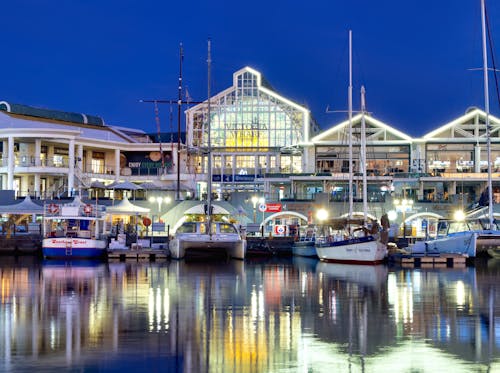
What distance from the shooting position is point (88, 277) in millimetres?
38094

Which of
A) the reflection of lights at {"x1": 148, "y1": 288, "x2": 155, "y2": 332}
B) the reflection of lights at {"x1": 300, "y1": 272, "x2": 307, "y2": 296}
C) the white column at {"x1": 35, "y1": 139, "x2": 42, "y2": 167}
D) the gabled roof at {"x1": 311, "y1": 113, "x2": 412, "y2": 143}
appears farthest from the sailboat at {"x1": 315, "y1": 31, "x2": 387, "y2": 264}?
Result: the white column at {"x1": 35, "y1": 139, "x2": 42, "y2": 167}

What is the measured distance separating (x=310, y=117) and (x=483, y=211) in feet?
115

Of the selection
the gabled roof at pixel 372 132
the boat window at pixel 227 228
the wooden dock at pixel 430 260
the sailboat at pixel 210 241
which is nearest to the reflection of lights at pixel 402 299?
the wooden dock at pixel 430 260

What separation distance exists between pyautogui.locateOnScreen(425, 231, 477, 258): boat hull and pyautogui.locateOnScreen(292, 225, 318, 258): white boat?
8.35 m

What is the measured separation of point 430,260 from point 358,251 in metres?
4.82

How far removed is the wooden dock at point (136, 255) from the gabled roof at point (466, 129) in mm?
37742

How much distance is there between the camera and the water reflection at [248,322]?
16297 mm

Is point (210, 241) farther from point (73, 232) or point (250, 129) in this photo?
point (250, 129)

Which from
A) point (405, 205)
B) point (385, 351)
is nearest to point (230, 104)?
point (405, 205)

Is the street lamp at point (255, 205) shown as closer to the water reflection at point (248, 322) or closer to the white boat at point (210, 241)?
the white boat at point (210, 241)

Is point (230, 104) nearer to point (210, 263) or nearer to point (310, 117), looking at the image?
point (310, 117)

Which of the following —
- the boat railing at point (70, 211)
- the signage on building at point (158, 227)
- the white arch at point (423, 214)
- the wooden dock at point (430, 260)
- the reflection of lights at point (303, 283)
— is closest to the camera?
the reflection of lights at point (303, 283)

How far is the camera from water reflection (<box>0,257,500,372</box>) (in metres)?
16.3

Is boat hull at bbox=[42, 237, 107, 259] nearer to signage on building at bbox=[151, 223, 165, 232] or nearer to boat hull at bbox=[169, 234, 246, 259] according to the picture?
boat hull at bbox=[169, 234, 246, 259]
